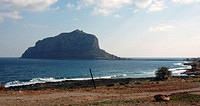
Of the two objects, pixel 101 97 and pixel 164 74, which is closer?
pixel 101 97

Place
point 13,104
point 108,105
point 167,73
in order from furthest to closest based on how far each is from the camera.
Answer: point 167,73 → point 13,104 → point 108,105

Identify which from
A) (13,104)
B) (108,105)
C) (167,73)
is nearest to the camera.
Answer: (108,105)

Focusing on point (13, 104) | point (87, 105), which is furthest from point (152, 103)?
point (13, 104)

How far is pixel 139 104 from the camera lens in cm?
1994

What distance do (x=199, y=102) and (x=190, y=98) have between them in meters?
1.74

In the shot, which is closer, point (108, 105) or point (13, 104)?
point (108, 105)

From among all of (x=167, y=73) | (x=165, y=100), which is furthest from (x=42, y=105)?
(x=167, y=73)

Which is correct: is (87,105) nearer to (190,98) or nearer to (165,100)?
(165,100)

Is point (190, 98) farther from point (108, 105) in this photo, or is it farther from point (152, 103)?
point (108, 105)

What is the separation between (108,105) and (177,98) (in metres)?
6.37

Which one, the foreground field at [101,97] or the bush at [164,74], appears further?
the bush at [164,74]

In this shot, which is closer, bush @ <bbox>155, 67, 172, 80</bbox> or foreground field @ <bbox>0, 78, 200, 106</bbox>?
foreground field @ <bbox>0, 78, 200, 106</bbox>

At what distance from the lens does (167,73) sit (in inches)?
2191

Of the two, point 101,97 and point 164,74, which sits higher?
point 164,74
